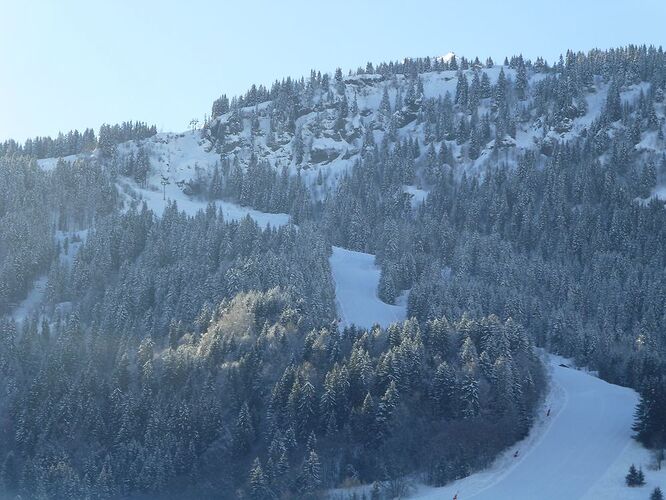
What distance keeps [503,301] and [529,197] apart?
190ft

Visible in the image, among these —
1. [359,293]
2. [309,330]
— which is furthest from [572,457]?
[359,293]

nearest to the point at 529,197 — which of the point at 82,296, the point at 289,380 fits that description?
the point at 82,296

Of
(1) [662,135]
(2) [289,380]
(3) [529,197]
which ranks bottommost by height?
(2) [289,380]

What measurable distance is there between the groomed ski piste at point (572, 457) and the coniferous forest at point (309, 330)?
1.79 metres

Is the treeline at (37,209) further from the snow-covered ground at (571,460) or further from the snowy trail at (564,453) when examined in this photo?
the snow-covered ground at (571,460)

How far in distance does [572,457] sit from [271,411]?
96.4 feet

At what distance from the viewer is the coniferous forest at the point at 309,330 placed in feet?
262

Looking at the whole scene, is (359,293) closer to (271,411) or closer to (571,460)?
Answer: (271,411)

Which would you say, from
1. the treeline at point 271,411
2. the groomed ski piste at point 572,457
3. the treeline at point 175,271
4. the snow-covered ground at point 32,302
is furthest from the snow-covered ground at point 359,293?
the snow-covered ground at point 32,302

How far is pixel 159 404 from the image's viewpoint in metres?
89.8

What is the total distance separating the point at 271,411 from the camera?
84875 millimetres

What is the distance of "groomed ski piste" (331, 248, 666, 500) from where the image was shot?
230 ft

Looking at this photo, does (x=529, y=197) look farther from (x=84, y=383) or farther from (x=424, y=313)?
(x=84, y=383)

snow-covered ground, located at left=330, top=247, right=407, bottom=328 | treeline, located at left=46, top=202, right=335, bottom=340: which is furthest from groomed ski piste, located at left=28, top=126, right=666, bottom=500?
treeline, located at left=46, top=202, right=335, bottom=340
